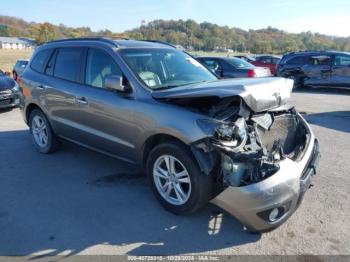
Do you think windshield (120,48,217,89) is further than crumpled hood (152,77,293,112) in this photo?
Yes

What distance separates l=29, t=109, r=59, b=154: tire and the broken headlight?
134 inches

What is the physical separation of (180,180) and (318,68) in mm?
13833

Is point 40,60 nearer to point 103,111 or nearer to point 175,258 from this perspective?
point 103,111

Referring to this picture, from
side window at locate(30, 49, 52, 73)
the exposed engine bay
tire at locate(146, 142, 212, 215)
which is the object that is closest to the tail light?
side window at locate(30, 49, 52, 73)

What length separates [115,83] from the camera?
423cm

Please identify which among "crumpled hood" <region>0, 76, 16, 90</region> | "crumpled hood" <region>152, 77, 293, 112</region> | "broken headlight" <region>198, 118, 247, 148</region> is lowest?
"crumpled hood" <region>0, 76, 16, 90</region>

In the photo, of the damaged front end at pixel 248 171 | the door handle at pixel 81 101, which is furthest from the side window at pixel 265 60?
the damaged front end at pixel 248 171

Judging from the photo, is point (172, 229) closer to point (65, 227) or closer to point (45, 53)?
point (65, 227)

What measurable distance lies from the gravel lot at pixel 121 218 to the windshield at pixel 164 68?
1.43 meters

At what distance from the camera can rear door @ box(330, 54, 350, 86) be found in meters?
14.9

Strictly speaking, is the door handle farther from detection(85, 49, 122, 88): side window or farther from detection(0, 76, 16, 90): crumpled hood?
detection(0, 76, 16, 90): crumpled hood

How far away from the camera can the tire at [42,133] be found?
19.9 feet

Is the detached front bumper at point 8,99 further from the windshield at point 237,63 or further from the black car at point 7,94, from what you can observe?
the windshield at point 237,63

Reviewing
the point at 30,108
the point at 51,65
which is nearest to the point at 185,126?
the point at 51,65
